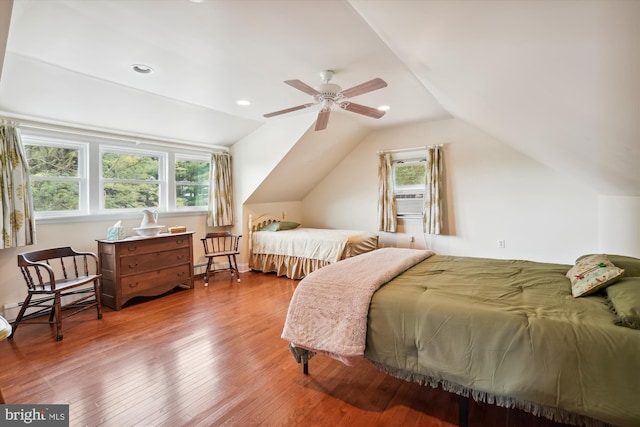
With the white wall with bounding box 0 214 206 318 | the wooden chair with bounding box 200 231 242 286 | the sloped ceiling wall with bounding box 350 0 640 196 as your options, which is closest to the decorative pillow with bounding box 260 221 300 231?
the wooden chair with bounding box 200 231 242 286

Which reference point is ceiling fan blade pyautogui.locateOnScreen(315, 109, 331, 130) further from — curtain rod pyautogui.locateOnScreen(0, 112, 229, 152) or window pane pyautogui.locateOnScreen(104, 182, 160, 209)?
window pane pyautogui.locateOnScreen(104, 182, 160, 209)

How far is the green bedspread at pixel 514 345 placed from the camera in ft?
4.12

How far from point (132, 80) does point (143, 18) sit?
1.22 m

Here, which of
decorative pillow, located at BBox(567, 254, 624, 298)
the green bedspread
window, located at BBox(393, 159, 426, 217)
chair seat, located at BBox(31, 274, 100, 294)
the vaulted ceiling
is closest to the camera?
the vaulted ceiling

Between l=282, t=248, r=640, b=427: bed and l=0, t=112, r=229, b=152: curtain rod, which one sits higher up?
l=0, t=112, r=229, b=152: curtain rod

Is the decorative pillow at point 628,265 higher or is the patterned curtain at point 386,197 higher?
the patterned curtain at point 386,197

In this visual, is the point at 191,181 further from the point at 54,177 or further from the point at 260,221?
the point at 54,177

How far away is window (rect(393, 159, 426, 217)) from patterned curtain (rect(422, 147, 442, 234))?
0.76 ft

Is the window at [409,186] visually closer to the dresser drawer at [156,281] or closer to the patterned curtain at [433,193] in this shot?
the patterned curtain at [433,193]

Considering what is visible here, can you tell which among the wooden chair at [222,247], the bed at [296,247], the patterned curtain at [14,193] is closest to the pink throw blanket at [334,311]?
the bed at [296,247]

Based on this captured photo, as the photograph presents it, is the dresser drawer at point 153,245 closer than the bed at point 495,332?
No

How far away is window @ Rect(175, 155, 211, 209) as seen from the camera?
4867 mm

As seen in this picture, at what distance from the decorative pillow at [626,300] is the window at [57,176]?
496cm

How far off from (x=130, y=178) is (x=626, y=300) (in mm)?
5093
